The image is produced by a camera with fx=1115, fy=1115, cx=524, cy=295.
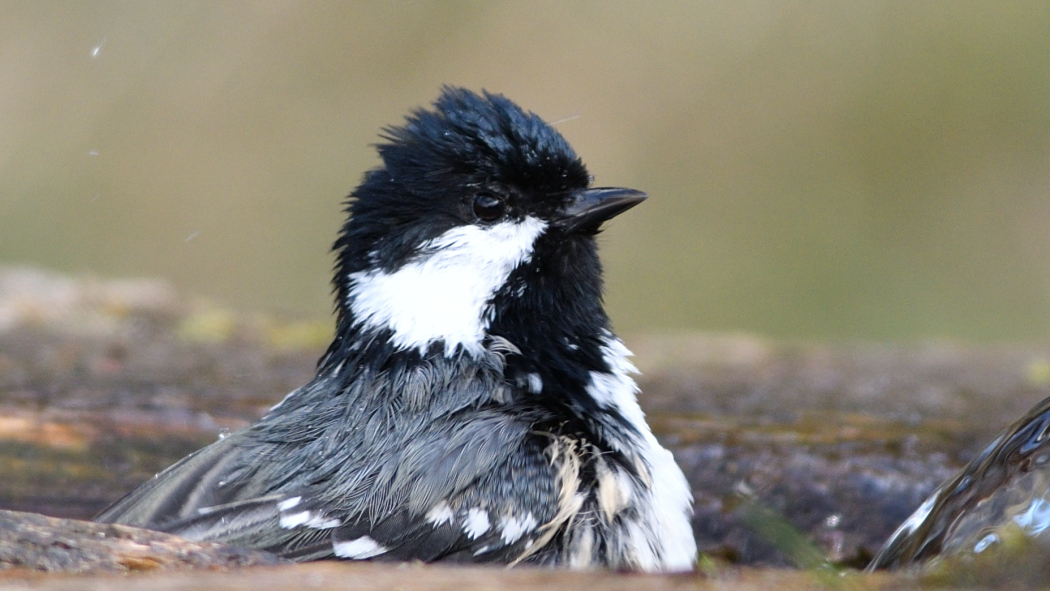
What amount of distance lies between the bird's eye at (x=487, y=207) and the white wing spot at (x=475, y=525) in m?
0.90

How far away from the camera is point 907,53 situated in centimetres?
905

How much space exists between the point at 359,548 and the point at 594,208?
3.92ft

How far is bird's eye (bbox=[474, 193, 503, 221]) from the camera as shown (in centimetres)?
310

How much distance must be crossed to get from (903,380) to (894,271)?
4649 mm

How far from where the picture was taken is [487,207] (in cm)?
310

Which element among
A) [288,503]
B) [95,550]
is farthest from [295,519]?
[95,550]

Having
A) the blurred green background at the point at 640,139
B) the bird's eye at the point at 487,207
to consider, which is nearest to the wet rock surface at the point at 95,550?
the bird's eye at the point at 487,207

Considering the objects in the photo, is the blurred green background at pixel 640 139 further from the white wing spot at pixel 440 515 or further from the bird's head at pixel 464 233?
the white wing spot at pixel 440 515

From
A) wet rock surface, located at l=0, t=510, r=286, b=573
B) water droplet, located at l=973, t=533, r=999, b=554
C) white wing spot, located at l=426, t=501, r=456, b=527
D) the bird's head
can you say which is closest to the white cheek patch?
the bird's head

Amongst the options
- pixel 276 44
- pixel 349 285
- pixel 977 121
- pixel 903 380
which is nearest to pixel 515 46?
pixel 276 44

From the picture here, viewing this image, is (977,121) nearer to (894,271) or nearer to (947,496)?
(894,271)

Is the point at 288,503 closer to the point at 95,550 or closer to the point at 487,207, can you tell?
the point at 95,550


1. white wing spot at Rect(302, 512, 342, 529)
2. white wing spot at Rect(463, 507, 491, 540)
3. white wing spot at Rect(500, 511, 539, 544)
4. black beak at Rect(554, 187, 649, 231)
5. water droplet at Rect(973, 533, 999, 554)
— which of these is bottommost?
water droplet at Rect(973, 533, 999, 554)

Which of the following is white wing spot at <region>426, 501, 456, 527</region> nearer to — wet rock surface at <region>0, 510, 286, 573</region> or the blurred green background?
wet rock surface at <region>0, 510, 286, 573</region>
